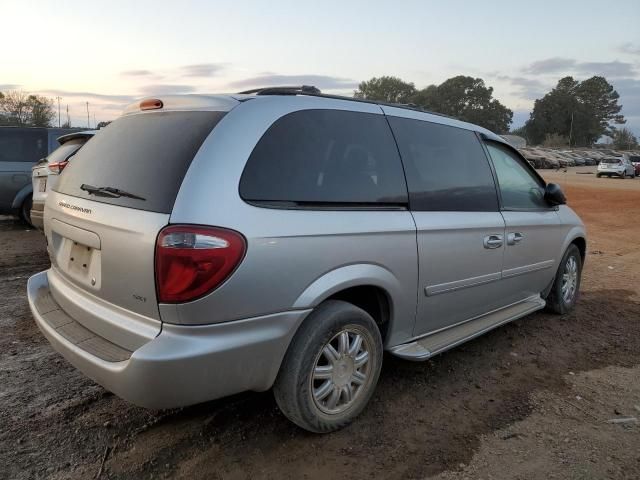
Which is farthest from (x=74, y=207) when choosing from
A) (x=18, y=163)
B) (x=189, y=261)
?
(x=18, y=163)

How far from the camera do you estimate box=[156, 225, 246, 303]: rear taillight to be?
226 centimetres

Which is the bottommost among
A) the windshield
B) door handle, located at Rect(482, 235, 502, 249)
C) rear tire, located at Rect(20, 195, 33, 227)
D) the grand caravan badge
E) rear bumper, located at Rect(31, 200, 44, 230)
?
A: rear tire, located at Rect(20, 195, 33, 227)

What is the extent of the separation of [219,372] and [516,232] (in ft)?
9.02

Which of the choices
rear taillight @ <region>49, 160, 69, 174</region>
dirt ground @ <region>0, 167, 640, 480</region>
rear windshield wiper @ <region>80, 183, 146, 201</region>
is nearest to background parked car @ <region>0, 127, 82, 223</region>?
rear taillight @ <region>49, 160, 69, 174</region>

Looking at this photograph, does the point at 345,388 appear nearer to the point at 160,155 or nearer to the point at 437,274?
the point at 437,274

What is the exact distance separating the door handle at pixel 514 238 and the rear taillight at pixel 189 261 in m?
2.53

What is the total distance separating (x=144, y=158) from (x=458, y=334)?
2.35 metres

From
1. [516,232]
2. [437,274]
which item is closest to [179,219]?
[437,274]

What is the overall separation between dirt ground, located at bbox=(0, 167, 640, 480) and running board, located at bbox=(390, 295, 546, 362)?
31cm

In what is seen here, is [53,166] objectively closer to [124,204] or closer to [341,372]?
[124,204]

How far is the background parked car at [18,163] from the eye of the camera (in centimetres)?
896

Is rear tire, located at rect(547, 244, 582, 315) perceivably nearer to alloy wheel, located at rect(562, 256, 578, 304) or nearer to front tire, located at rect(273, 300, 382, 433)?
alloy wheel, located at rect(562, 256, 578, 304)

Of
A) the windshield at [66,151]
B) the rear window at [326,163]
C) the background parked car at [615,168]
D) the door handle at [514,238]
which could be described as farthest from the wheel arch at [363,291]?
the background parked car at [615,168]

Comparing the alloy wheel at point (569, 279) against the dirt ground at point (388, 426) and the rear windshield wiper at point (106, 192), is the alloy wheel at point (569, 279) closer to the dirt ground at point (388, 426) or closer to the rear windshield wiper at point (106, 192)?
the dirt ground at point (388, 426)
